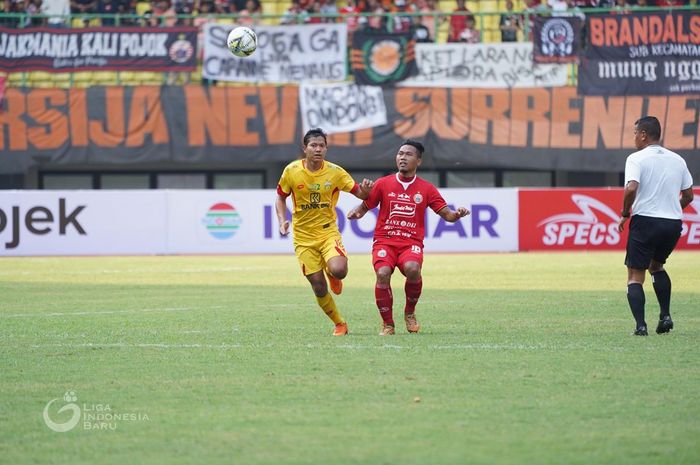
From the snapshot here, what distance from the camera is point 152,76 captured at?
32.5 meters

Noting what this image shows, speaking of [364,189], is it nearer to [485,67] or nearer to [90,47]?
[485,67]

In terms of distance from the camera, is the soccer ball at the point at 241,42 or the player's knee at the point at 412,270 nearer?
the player's knee at the point at 412,270

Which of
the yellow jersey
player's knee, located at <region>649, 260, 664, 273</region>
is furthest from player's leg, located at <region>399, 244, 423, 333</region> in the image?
player's knee, located at <region>649, 260, 664, 273</region>

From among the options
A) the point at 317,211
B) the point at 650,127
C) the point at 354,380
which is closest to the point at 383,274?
the point at 317,211

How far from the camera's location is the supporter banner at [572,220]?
27531mm

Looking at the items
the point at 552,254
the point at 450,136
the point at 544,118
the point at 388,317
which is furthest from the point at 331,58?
the point at 388,317

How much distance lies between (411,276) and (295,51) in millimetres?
21098

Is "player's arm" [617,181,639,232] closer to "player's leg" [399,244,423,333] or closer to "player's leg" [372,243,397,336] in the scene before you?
"player's leg" [399,244,423,333]

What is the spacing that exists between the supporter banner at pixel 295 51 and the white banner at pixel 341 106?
0.31m

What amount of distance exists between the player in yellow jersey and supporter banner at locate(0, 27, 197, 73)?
20.9 metres

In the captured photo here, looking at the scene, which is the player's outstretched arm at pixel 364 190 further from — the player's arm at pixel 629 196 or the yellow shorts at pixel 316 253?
the player's arm at pixel 629 196

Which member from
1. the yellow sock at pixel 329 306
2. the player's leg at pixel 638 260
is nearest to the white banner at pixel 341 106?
the yellow sock at pixel 329 306

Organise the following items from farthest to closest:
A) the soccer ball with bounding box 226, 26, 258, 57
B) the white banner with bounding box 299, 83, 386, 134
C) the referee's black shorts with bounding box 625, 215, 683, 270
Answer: the white banner with bounding box 299, 83, 386, 134
the soccer ball with bounding box 226, 26, 258, 57
the referee's black shorts with bounding box 625, 215, 683, 270

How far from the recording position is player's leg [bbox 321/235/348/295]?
11242mm
